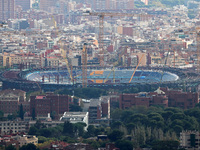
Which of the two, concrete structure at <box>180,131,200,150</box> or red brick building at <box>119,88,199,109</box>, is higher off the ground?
concrete structure at <box>180,131,200,150</box>

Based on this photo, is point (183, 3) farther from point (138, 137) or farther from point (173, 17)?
point (138, 137)

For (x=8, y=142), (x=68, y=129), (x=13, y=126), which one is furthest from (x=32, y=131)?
(x=8, y=142)

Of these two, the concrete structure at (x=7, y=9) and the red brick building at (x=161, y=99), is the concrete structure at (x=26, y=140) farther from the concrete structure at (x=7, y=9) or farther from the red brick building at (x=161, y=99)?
the concrete structure at (x=7, y=9)

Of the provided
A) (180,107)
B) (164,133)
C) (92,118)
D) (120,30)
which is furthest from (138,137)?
(120,30)

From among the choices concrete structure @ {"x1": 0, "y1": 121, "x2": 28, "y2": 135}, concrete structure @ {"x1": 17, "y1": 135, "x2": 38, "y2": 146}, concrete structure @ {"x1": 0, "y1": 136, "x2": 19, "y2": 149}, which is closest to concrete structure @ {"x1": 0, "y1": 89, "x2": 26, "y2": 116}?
concrete structure @ {"x1": 0, "y1": 121, "x2": 28, "y2": 135}

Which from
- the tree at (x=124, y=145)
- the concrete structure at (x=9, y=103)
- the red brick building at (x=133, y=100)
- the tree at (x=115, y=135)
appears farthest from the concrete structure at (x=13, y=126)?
the tree at (x=124, y=145)

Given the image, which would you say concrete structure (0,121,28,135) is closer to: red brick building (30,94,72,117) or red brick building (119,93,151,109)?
red brick building (30,94,72,117)
